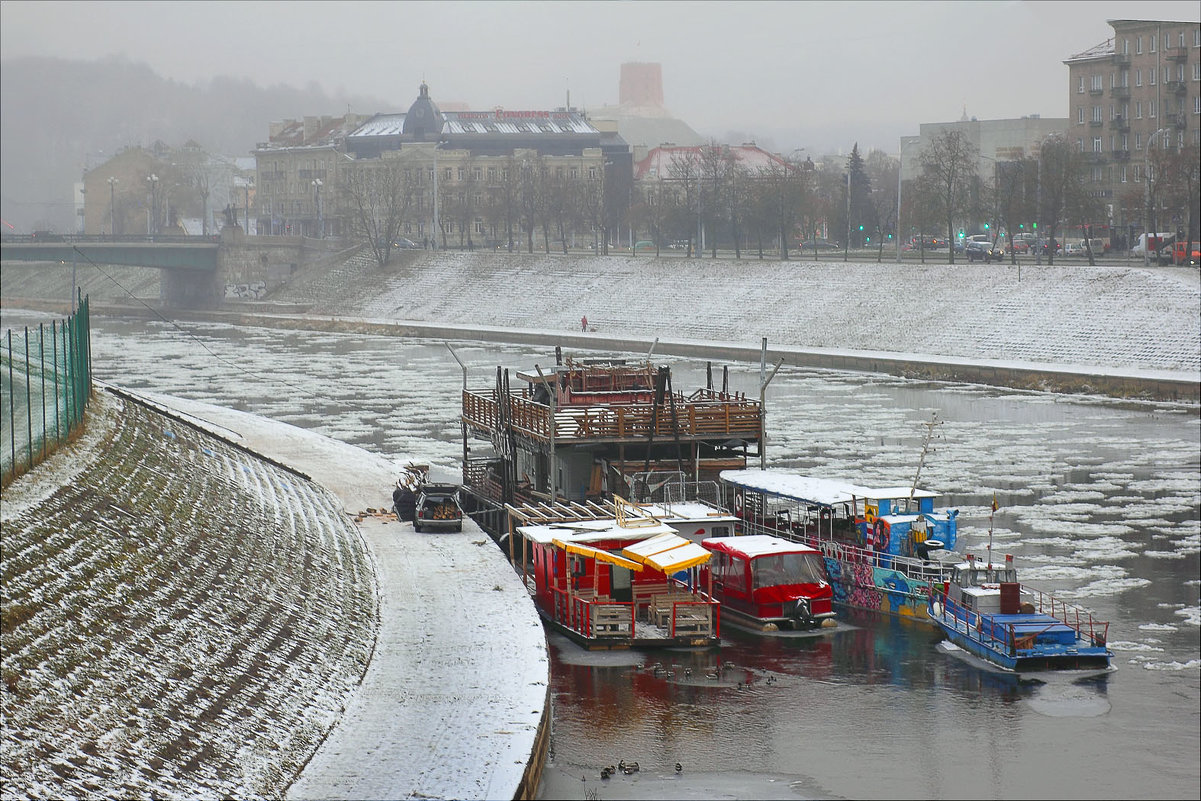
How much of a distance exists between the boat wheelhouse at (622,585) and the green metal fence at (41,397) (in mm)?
8040

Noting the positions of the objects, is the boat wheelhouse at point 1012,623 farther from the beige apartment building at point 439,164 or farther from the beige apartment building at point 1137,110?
the beige apartment building at point 439,164

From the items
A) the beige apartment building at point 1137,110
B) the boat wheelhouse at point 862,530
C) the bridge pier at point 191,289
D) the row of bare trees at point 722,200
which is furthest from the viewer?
the bridge pier at point 191,289

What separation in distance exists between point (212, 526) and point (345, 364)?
2071 inches

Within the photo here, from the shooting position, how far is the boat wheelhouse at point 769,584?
25516mm

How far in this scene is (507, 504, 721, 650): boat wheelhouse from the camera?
24.3m

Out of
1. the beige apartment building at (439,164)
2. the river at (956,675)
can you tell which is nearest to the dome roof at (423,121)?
the beige apartment building at (439,164)

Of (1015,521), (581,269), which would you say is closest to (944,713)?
(1015,521)

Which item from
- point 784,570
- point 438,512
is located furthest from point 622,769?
point 438,512

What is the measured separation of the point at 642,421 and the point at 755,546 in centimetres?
522

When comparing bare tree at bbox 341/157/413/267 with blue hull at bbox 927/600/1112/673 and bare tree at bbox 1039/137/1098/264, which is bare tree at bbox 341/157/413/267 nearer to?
bare tree at bbox 1039/137/1098/264

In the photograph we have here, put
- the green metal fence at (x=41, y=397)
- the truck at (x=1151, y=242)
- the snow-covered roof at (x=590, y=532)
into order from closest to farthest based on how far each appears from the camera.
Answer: the green metal fence at (x=41, y=397), the snow-covered roof at (x=590, y=532), the truck at (x=1151, y=242)

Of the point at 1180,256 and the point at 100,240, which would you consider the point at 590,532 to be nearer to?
the point at 1180,256

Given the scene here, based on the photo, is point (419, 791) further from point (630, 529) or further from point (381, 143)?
point (381, 143)

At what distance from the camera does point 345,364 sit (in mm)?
77375
